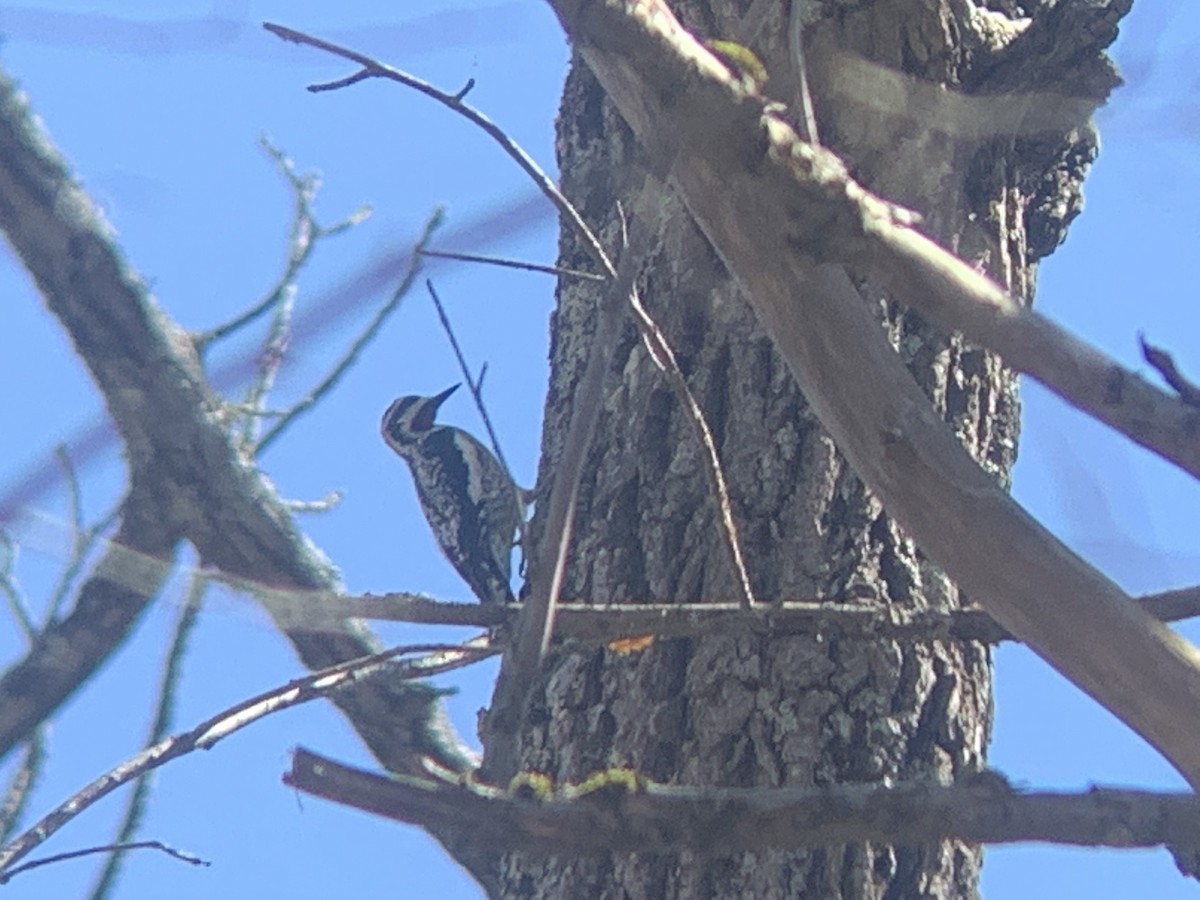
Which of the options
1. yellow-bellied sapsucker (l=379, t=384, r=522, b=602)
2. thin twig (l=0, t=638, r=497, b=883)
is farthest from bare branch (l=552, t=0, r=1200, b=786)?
yellow-bellied sapsucker (l=379, t=384, r=522, b=602)

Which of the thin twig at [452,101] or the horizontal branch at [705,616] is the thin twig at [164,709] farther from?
the thin twig at [452,101]

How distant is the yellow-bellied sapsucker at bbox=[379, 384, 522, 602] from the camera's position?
14.9ft

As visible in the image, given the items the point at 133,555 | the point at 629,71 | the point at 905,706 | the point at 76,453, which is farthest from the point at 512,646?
the point at 133,555

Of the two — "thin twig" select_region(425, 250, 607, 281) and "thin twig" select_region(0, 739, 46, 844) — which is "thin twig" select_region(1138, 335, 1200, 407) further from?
"thin twig" select_region(0, 739, 46, 844)

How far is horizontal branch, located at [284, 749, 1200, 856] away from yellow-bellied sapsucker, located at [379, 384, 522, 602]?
9.25 feet

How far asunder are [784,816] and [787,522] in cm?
87

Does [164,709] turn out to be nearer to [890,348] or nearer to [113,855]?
[113,855]

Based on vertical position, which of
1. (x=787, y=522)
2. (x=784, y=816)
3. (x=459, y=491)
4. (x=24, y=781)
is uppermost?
(x=459, y=491)

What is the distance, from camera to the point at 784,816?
1.43m

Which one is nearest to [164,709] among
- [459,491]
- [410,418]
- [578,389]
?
[578,389]

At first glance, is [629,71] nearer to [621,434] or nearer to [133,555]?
[621,434]

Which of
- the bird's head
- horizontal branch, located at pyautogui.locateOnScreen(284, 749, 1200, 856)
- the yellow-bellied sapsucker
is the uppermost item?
the bird's head

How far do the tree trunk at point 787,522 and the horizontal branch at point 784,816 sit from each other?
0.64 meters

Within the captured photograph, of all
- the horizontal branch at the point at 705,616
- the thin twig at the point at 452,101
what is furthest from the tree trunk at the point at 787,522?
the thin twig at the point at 452,101
